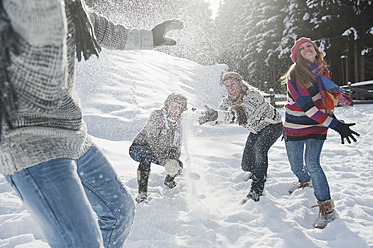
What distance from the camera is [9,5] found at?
85 centimetres

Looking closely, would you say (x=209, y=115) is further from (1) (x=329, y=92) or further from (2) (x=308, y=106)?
(1) (x=329, y=92)

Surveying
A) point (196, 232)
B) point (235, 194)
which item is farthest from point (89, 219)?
point (235, 194)

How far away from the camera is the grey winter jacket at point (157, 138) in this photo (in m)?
3.76

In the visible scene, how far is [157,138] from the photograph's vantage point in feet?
12.4

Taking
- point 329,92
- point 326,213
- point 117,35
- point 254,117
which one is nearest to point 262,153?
point 254,117

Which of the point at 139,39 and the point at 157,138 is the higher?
the point at 139,39

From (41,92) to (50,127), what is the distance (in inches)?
7.1

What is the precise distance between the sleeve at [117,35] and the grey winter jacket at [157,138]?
1.90 m

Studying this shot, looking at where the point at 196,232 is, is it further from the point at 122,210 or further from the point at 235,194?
the point at 122,210

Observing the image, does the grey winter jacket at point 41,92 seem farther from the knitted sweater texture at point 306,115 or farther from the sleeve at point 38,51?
the knitted sweater texture at point 306,115

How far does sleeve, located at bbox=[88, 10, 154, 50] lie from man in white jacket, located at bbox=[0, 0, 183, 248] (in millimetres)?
292

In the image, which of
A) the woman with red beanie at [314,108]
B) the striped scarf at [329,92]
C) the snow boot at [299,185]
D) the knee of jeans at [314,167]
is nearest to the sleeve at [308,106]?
the woman with red beanie at [314,108]

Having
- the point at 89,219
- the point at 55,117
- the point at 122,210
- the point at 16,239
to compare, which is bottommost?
the point at 16,239

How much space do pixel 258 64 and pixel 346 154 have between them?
2156 centimetres
